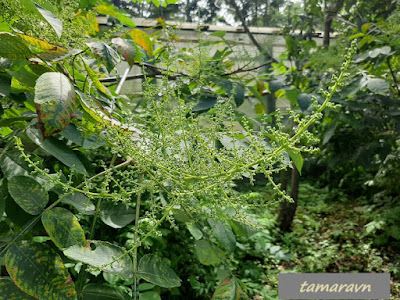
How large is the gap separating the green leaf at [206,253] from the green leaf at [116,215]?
0.14m

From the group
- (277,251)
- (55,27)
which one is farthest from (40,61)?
(277,251)

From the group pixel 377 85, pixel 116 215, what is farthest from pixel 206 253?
pixel 377 85

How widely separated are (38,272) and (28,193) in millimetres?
123

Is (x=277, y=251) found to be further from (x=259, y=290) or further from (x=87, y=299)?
(x=87, y=299)

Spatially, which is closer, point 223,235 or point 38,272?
point 38,272

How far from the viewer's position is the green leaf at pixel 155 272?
56 centimetres

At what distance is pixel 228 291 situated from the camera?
620mm

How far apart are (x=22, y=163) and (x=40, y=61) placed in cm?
17

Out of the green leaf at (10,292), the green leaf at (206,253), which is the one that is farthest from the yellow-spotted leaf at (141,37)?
the green leaf at (10,292)

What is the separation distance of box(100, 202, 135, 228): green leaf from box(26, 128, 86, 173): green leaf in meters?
0.13

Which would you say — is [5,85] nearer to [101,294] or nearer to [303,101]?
[101,294]

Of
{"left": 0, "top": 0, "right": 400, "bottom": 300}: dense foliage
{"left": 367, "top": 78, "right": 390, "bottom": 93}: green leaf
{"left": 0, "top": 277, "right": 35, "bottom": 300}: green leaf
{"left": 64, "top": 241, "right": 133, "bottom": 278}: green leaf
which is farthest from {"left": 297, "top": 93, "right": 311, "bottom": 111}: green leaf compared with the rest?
{"left": 0, "top": 277, "right": 35, "bottom": 300}: green leaf

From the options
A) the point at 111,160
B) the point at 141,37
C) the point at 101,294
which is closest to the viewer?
the point at 101,294

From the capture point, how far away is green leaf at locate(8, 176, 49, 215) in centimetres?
54
